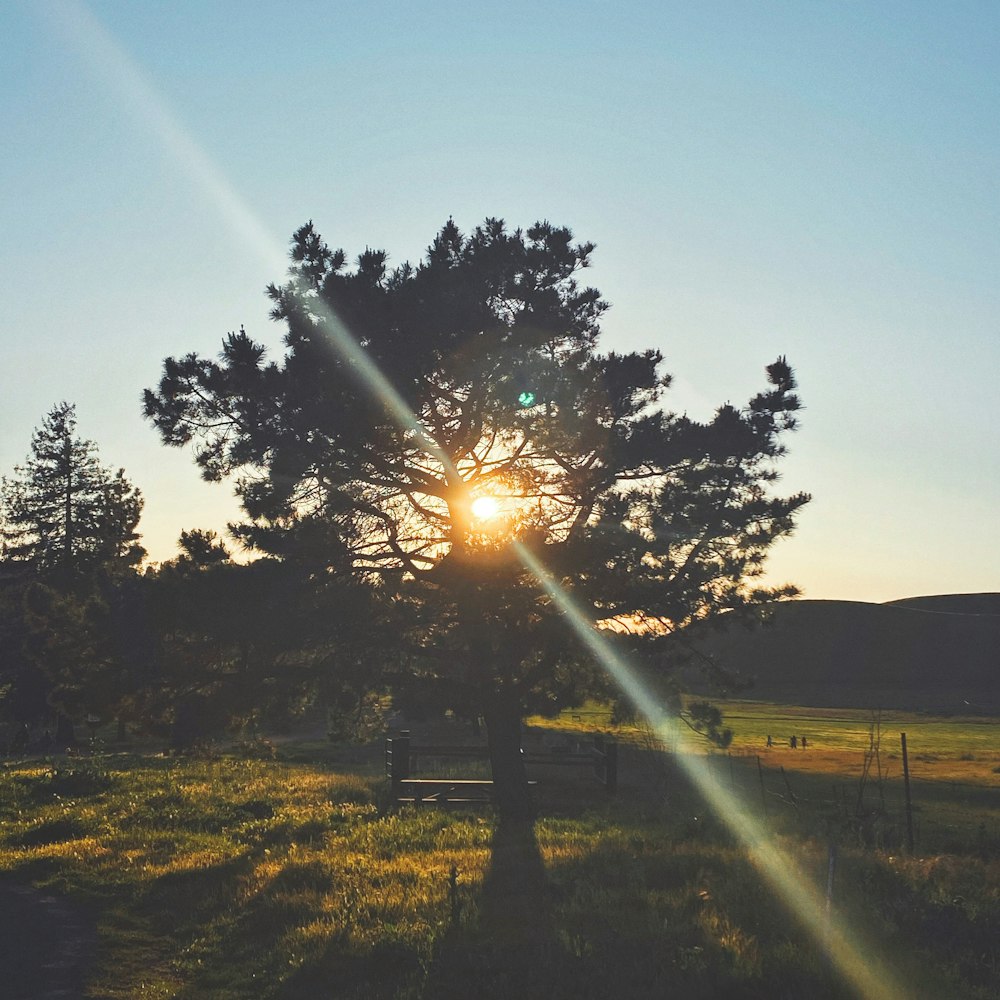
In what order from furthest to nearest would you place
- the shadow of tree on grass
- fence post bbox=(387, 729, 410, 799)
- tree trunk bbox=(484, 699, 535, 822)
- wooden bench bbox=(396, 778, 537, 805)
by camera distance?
1. fence post bbox=(387, 729, 410, 799)
2. wooden bench bbox=(396, 778, 537, 805)
3. tree trunk bbox=(484, 699, 535, 822)
4. the shadow of tree on grass

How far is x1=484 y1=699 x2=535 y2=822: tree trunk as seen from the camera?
2214 centimetres

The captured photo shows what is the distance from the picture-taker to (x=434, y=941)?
1023cm

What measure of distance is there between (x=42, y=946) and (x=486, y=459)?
44.8 ft

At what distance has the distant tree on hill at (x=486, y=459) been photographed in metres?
20.9

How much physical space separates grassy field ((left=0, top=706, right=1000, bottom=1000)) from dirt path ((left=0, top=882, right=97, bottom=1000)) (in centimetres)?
22

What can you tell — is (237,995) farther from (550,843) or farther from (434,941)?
(550,843)

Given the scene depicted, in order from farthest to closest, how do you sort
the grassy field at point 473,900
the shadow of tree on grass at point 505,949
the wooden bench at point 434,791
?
1. the wooden bench at point 434,791
2. the grassy field at point 473,900
3. the shadow of tree on grass at point 505,949

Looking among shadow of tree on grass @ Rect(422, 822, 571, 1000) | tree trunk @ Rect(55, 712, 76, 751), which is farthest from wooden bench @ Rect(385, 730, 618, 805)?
tree trunk @ Rect(55, 712, 76, 751)

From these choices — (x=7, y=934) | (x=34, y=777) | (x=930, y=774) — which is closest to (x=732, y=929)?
(x=7, y=934)

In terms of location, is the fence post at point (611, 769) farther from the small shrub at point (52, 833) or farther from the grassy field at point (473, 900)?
the small shrub at point (52, 833)

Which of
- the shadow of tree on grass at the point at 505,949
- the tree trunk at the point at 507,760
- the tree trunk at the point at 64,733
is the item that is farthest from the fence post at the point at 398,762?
the tree trunk at the point at 64,733

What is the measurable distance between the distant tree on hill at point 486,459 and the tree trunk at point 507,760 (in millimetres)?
40

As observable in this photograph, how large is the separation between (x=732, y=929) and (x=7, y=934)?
7256mm

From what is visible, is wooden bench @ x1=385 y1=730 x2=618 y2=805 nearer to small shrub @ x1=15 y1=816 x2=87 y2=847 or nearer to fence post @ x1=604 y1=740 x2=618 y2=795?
fence post @ x1=604 y1=740 x2=618 y2=795
